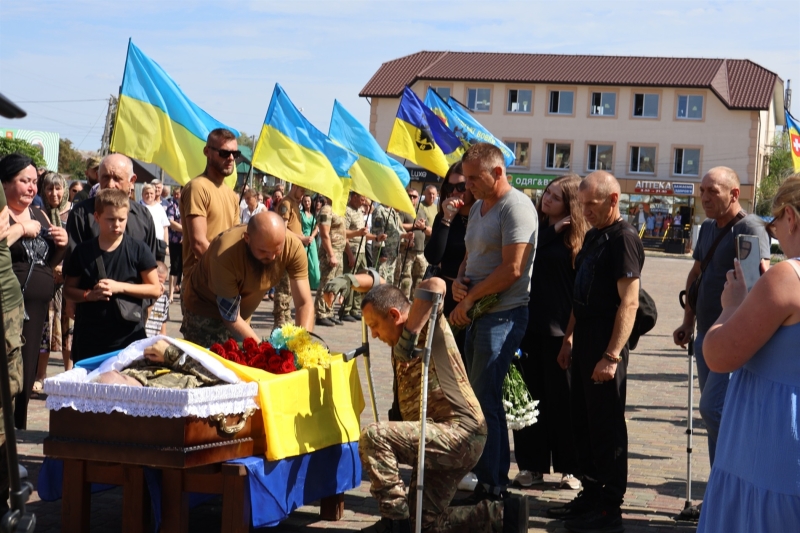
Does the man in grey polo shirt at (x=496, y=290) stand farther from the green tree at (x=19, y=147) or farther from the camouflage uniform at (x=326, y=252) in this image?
the green tree at (x=19, y=147)

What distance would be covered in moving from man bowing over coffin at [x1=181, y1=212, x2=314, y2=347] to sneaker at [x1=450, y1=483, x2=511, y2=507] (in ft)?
4.97

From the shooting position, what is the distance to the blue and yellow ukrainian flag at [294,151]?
1170 centimetres

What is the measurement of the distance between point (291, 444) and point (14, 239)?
2.42 m

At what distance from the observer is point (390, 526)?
540cm

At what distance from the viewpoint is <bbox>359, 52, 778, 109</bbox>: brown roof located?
2505 inches

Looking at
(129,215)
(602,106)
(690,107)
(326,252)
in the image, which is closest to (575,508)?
(129,215)

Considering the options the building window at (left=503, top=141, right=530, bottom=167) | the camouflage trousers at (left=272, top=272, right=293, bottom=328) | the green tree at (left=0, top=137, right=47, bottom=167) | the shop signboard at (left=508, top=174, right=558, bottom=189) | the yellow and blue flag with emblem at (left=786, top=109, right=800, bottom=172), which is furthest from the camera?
the building window at (left=503, top=141, right=530, bottom=167)

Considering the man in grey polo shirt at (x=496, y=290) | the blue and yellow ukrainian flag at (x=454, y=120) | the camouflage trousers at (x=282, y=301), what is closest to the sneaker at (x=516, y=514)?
the man in grey polo shirt at (x=496, y=290)

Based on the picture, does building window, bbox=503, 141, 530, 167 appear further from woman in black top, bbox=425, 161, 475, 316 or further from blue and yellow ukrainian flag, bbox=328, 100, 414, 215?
woman in black top, bbox=425, 161, 475, 316

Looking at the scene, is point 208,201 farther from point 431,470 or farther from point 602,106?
point 602,106

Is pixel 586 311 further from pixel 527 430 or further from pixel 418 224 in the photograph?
pixel 418 224

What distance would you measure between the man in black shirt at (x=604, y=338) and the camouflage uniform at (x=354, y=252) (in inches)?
425

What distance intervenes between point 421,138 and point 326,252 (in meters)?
2.32

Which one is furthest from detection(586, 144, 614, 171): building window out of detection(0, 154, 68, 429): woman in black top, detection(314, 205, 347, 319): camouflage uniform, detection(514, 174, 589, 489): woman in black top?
detection(0, 154, 68, 429): woman in black top
